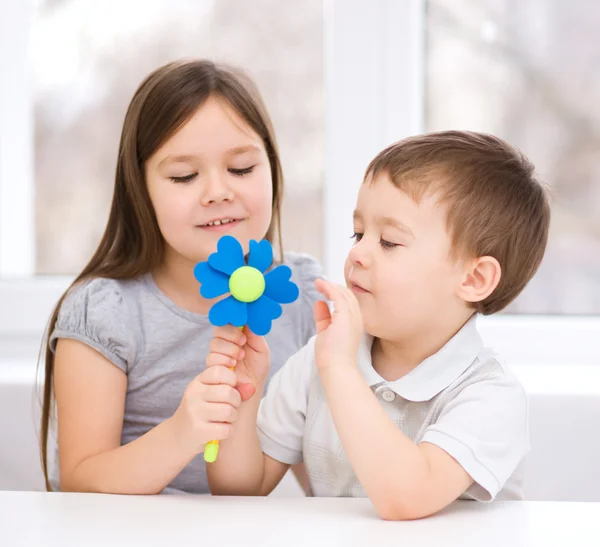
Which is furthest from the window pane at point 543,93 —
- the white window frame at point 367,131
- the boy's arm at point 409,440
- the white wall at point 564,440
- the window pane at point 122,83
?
the boy's arm at point 409,440

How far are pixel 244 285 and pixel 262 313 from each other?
4 cm

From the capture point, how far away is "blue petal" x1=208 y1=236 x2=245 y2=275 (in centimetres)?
94

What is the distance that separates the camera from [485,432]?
93 centimetres

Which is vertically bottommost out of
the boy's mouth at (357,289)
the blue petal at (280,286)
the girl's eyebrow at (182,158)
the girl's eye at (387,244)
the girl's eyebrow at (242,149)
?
the boy's mouth at (357,289)

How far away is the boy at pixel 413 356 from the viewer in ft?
2.97

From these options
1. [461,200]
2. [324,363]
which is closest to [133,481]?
[324,363]

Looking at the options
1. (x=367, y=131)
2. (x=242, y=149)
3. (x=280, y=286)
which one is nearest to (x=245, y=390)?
(x=280, y=286)

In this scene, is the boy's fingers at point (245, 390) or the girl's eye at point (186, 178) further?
the girl's eye at point (186, 178)

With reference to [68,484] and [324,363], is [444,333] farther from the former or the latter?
[68,484]

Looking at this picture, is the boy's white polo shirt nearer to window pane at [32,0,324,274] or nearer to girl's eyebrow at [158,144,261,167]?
girl's eyebrow at [158,144,261,167]

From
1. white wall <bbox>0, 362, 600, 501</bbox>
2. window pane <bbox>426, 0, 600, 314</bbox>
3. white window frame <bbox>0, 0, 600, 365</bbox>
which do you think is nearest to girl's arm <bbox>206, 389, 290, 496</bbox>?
white wall <bbox>0, 362, 600, 501</bbox>

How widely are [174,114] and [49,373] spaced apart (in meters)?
0.45

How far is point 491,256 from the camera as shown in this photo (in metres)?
1.03

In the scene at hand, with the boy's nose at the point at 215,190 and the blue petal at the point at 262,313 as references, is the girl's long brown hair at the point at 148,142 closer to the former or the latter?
the boy's nose at the point at 215,190
